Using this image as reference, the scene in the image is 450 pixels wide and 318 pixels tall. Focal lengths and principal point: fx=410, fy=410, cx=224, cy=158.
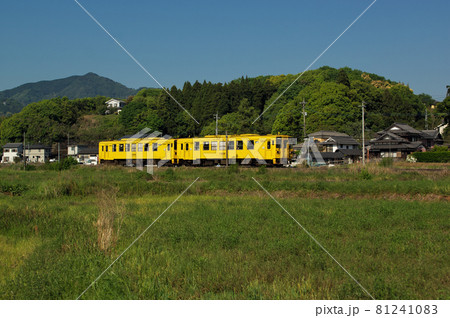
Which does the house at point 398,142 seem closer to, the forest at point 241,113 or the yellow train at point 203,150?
the forest at point 241,113

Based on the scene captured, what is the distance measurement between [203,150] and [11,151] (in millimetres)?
50369

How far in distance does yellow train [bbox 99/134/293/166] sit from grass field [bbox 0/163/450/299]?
1582cm

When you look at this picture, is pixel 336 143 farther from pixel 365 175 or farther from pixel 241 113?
pixel 365 175

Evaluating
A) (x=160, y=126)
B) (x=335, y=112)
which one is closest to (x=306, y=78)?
(x=335, y=112)

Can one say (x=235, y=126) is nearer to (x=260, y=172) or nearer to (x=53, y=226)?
(x=260, y=172)

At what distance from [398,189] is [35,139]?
205ft

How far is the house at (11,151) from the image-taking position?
7038 cm

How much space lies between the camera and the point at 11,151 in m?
70.9

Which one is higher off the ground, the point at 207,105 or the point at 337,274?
the point at 207,105

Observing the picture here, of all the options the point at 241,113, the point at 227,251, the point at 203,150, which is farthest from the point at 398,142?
the point at 227,251

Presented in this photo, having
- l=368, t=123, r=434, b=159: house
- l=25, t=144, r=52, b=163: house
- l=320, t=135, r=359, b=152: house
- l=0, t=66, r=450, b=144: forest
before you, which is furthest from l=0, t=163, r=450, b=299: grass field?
l=25, t=144, r=52, b=163: house

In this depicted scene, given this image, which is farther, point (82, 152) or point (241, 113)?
Answer: point (82, 152)

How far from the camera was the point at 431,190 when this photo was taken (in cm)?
1806
